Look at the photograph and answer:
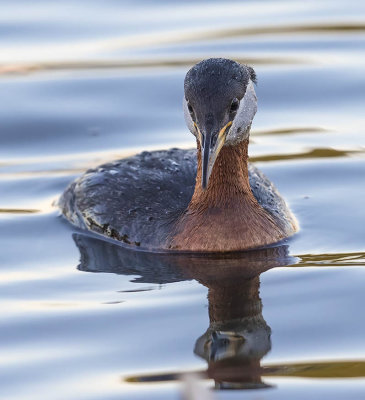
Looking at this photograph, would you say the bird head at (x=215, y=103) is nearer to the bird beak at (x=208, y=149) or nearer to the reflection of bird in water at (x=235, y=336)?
the bird beak at (x=208, y=149)

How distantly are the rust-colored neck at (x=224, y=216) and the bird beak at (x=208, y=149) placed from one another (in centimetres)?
48

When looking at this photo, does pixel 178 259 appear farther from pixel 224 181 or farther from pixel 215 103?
pixel 215 103

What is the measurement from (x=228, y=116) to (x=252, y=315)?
1969mm

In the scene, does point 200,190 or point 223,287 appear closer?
point 223,287

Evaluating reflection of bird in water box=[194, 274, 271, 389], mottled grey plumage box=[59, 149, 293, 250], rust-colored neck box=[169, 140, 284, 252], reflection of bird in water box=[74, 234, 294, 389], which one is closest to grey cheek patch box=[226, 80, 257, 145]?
rust-colored neck box=[169, 140, 284, 252]

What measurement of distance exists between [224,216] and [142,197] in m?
1.01

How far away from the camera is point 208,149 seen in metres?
9.45

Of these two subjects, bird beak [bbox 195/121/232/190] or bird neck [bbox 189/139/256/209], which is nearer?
bird beak [bbox 195/121/232/190]

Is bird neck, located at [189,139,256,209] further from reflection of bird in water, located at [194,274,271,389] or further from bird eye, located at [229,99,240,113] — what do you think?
reflection of bird in water, located at [194,274,271,389]

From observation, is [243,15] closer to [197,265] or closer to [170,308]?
A: [197,265]

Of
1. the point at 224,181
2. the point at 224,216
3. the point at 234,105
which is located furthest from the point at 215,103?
the point at 224,216

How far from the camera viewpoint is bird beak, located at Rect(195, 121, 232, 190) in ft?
30.5

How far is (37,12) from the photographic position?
18734 mm

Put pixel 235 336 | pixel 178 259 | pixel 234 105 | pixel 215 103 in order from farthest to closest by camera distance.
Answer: pixel 178 259 → pixel 234 105 → pixel 215 103 → pixel 235 336
